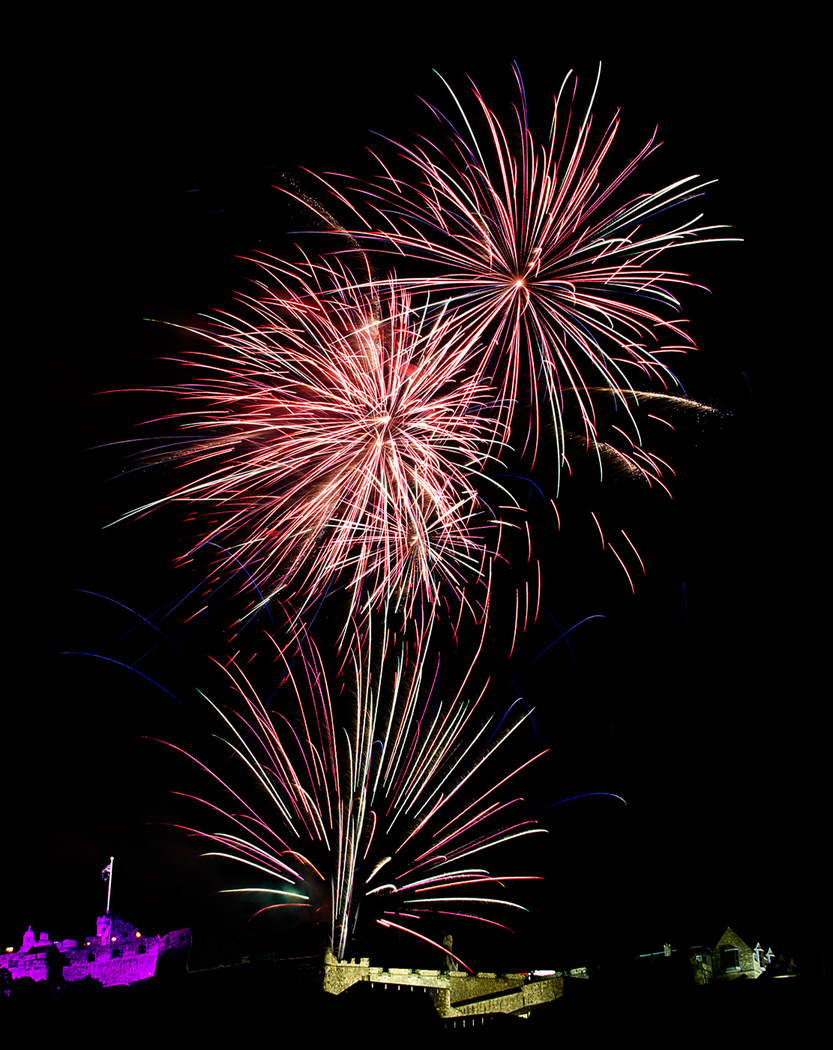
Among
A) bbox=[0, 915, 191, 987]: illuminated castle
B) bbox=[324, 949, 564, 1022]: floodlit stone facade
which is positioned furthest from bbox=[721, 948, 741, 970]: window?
bbox=[0, 915, 191, 987]: illuminated castle

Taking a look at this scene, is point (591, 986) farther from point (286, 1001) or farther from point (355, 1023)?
point (286, 1001)

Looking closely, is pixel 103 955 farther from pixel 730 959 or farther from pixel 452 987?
pixel 730 959

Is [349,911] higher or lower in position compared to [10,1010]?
higher

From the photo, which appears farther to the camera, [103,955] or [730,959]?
[103,955]

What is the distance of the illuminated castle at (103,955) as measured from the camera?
22812 mm

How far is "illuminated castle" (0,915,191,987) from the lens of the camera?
22812 millimetres

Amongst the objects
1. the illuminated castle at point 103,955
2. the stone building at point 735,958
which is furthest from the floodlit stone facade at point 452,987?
the illuminated castle at point 103,955

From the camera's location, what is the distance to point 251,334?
14.9 metres

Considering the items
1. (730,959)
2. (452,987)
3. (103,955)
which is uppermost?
(103,955)

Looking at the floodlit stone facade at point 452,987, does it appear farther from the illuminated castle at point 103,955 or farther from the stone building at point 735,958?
the illuminated castle at point 103,955

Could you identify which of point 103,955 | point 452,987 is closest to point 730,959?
point 452,987

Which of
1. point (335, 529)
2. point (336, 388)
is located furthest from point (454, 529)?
point (336, 388)

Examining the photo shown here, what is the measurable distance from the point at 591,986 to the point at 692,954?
2.63 m

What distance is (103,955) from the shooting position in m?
24.2
